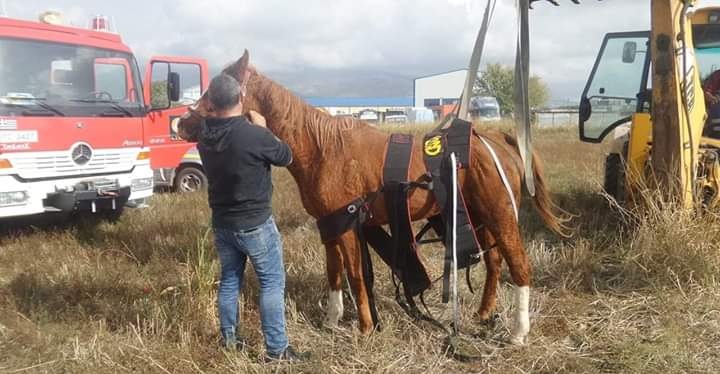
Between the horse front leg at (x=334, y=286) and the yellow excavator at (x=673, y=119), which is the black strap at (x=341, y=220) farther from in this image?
the yellow excavator at (x=673, y=119)

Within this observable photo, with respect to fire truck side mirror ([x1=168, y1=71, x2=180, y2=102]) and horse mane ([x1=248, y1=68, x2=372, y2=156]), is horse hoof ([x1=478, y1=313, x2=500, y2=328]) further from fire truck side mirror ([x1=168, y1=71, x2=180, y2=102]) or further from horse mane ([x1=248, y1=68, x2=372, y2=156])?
fire truck side mirror ([x1=168, y1=71, x2=180, y2=102])

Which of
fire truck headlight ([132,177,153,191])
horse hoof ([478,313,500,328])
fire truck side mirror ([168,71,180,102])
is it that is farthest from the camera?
fire truck side mirror ([168,71,180,102])

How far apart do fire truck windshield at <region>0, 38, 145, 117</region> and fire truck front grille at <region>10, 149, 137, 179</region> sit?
0.48 meters

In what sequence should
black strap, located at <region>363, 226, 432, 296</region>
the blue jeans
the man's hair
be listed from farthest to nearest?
1. black strap, located at <region>363, 226, 432, 296</region>
2. the blue jeans
3. the man's hair

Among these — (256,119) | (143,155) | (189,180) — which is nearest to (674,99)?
Result: (256,119)

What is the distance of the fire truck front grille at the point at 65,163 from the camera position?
6078 mm

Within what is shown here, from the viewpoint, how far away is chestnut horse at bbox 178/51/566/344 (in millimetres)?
3406

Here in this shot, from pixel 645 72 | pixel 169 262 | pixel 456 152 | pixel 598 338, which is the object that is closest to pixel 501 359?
pixel 598 338

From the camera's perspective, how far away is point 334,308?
12.6 feet

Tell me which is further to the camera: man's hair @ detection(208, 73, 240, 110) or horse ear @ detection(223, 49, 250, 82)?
horse ear @ detection(223, 49, 250, 82)

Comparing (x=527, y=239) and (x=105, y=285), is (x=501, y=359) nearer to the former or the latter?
(x=527, y=239)

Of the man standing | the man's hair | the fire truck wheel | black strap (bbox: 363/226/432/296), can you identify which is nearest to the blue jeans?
the man standing

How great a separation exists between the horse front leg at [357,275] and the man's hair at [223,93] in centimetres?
111

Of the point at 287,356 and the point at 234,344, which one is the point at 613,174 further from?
the point at 234,344
